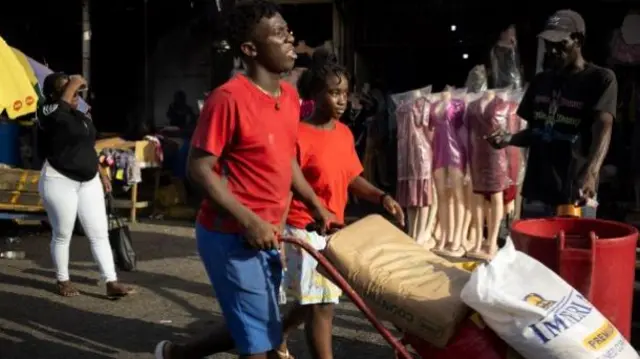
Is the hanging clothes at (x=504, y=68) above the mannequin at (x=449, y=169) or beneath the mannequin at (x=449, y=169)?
above

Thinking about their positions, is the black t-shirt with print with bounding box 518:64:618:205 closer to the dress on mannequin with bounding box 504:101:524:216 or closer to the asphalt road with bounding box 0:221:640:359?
the asphalt road with bounding box 0:221:640:359

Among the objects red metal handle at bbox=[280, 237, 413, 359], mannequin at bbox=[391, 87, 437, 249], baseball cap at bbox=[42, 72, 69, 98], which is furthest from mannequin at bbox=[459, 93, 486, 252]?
red metal handle at bbox=[280, 237, 413, 359]

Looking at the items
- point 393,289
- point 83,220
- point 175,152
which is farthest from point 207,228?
point 175,152

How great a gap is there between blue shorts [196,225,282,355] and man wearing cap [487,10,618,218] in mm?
1756

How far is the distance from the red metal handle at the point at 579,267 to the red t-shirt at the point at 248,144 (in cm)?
120

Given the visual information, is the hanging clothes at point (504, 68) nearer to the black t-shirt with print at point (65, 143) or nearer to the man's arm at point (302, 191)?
the black t-shirt with print at point (65, 143)

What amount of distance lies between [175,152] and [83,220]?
473 centimetres

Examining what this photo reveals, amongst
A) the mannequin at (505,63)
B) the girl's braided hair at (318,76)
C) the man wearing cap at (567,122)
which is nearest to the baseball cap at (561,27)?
the man wearing cap at (567,122)

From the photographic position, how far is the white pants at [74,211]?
251 inches

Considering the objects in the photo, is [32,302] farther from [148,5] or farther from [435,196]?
[148,5]

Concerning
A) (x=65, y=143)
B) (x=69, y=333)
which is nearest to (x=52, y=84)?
(x=65, y=143)

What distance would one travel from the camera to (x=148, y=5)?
40.0 ft

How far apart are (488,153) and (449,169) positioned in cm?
46

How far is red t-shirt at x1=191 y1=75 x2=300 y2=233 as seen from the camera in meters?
3.31
